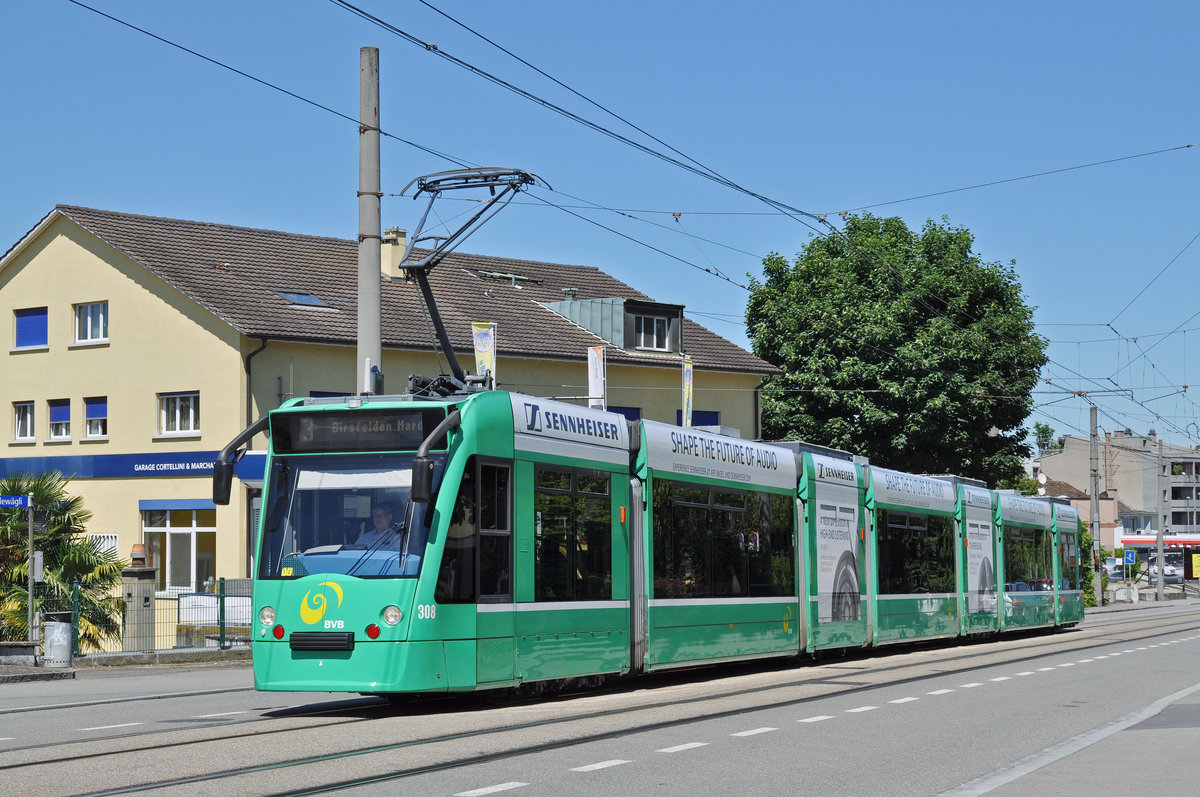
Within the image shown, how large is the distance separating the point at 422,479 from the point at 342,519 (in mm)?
1378

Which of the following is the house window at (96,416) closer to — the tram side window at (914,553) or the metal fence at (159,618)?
the metal fence at (159,618)

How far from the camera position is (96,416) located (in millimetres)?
39281

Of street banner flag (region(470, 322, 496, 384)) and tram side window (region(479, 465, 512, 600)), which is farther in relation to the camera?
street banner flag (region(470, 322, 496, 384))

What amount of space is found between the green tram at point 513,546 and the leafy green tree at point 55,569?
1154 cm

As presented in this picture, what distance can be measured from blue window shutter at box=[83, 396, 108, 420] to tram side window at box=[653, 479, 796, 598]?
2440 cm

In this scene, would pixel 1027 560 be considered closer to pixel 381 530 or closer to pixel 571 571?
pixel 571 571

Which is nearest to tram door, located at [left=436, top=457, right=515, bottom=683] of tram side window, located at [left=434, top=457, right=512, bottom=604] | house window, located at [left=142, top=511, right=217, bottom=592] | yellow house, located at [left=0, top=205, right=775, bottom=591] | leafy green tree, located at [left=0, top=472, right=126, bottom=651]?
tram side window, located at [left=434, top=457, right=512, bottom=604]

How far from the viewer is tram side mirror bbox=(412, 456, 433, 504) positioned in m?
12.0

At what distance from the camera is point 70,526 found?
26.2 metres

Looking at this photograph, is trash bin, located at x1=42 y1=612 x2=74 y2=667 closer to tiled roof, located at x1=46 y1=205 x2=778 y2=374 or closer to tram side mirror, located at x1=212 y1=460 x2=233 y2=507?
tram side mirror, located at x1=212 y1=460 x2=233 y2=507

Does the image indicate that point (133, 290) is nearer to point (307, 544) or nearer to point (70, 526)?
point (70, 526)

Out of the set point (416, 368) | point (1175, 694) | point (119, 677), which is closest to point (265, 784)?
point (1175, 694)

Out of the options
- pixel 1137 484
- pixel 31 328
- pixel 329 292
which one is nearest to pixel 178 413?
pixel 329 292

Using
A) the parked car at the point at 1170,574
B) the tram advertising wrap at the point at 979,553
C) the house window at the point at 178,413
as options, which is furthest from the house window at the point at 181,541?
the parked car at the point at 1170,574
